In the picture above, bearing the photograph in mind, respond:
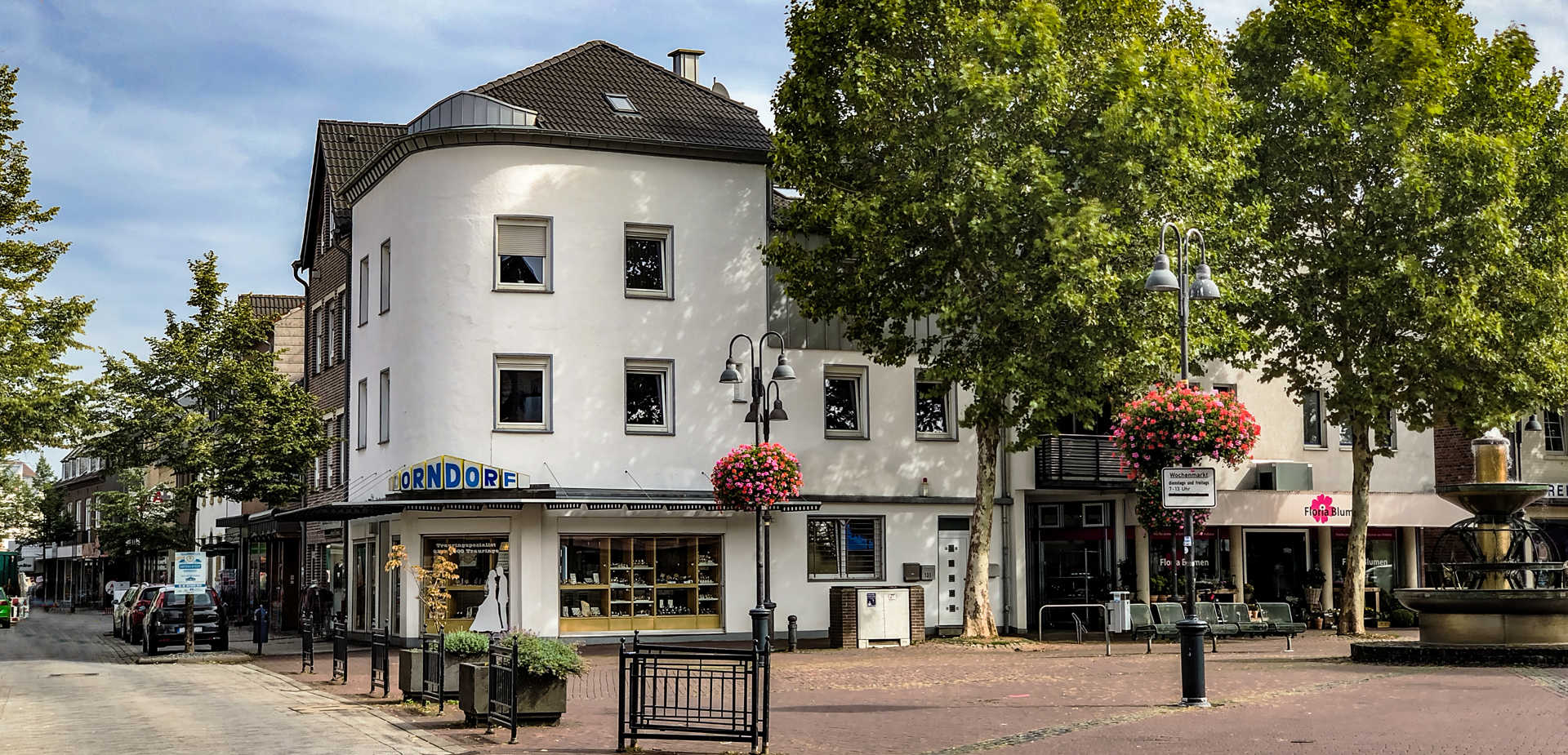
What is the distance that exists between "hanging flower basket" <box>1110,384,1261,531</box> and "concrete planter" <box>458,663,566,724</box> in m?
7.35

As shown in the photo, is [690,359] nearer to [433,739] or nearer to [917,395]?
[917,395]

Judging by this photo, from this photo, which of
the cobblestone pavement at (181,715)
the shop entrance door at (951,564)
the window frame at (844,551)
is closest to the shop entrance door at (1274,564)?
the shop entrance door at (951,564)

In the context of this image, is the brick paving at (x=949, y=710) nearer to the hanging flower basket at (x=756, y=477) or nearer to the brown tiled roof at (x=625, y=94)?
the hanging flower basket at (x=756, y=477)

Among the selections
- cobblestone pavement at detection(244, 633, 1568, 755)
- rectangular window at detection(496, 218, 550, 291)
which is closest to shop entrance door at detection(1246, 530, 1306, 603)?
cobblestone pavement at detection(244, 633, 1568, 755)

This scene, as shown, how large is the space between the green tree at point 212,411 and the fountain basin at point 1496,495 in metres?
24.0

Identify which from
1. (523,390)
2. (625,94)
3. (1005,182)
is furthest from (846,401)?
(1005,182)

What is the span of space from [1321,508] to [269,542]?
30996mm

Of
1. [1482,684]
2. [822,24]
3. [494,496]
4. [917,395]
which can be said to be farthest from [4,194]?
[1482,684]

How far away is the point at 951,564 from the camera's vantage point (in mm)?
35375

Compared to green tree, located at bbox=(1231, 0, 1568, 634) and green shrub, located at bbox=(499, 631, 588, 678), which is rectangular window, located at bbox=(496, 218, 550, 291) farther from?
green shrub, located at bbox=(499, 631, 588, 678)

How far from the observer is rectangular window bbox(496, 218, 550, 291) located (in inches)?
1276

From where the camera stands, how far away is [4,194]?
30.8 meters

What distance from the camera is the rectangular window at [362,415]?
36.0 m

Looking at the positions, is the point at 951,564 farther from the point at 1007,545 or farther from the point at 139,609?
the point at 139,609
